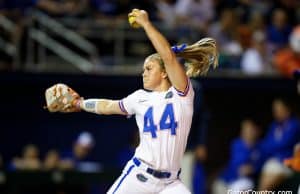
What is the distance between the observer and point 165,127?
734cm

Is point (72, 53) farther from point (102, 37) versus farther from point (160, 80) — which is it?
point (160, 80)

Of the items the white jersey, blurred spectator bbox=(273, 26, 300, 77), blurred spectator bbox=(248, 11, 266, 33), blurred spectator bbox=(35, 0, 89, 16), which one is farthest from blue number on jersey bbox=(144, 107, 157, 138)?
blurred spectator bbox=(248, 11, 266, 33)

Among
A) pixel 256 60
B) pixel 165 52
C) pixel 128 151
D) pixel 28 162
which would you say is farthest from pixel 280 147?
pixel 165 52

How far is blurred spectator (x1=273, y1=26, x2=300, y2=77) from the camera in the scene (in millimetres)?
13680

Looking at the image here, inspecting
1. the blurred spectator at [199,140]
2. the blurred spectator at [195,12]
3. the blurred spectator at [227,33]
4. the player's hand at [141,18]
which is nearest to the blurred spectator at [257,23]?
the blurred spectator at [227,33]

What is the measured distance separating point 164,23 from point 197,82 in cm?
130

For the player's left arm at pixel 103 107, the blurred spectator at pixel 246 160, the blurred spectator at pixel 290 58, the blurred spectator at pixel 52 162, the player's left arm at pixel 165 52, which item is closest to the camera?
the player's left arm at pixel 165 52

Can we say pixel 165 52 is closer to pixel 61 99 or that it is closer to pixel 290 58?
pixel 61 99

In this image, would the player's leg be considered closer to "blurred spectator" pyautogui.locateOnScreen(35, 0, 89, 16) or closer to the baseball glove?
the baseball glove

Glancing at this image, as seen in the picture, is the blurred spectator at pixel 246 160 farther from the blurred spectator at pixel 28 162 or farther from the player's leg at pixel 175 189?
the player's leg at pixel 175 189

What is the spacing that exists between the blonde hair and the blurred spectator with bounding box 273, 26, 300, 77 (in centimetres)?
615

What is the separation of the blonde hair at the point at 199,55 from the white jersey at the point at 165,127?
11.9 inches

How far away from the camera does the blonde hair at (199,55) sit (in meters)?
7.51

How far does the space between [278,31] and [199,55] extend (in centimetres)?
753
